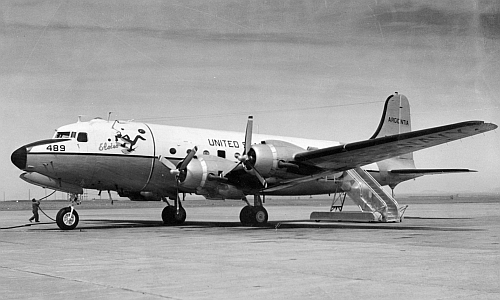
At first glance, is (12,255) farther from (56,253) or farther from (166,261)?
(166,261)

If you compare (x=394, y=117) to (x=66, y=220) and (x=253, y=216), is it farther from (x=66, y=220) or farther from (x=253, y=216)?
(x=66, y=220)

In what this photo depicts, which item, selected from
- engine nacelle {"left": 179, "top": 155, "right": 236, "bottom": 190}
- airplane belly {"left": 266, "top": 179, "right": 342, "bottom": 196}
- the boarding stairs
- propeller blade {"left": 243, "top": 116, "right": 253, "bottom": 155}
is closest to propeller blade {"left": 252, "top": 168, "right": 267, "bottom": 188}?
propeller blade {"left": 243, "top": 116, "right": 253, "bottom": 155}

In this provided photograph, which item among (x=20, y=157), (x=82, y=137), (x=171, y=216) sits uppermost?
(x=82, y=137)

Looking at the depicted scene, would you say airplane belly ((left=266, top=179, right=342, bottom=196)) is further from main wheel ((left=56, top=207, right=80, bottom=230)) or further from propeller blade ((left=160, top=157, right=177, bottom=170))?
main wheel ((left=56, top=207, right=80, bottom=230))

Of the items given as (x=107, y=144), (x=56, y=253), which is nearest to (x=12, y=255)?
(x=56, y=253)

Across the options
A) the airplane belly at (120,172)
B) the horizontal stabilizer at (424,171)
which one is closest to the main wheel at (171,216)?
the airplane belly at (120,172)

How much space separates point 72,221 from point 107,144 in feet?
8.65

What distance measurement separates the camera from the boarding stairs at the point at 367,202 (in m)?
20.9

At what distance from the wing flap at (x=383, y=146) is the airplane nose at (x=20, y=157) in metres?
8.22

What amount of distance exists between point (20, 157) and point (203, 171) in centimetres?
552

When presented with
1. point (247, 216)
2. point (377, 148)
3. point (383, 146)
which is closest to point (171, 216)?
point (247, 216)

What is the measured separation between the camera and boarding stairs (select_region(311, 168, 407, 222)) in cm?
2092

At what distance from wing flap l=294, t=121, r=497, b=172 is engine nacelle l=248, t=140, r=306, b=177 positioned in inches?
15.2

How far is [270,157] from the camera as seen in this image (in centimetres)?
1767
